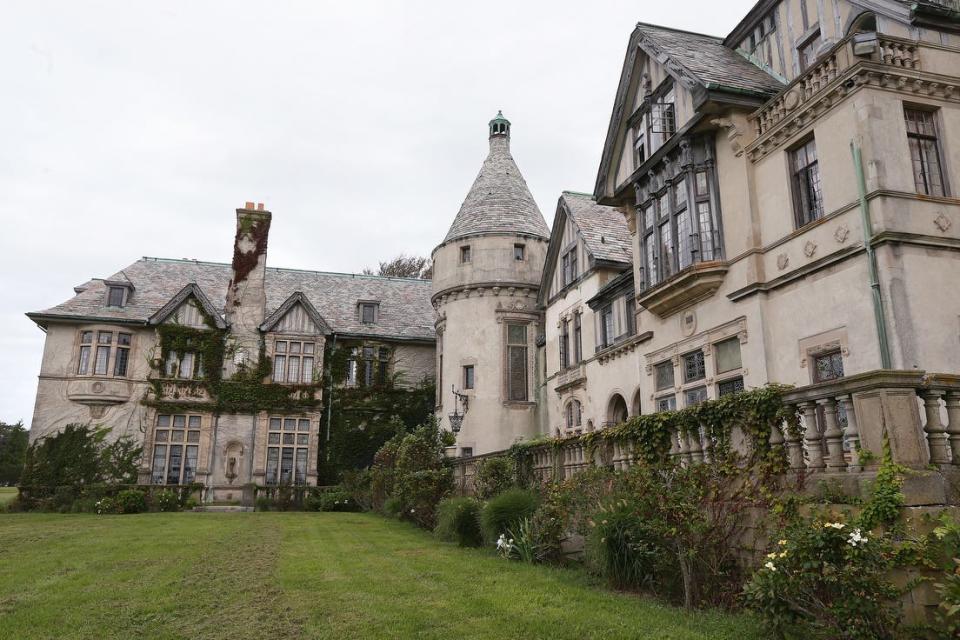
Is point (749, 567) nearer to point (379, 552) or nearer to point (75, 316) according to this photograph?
point (379, 552)

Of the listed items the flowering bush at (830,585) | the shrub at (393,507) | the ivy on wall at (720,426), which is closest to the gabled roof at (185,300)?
the shrub at (393,507)

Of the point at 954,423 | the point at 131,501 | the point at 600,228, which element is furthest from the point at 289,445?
the point at 954,423

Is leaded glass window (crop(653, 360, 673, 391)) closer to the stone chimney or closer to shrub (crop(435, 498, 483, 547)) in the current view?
shrub (crop(435, 498, 483, 547))

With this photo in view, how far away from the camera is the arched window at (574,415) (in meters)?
24.1

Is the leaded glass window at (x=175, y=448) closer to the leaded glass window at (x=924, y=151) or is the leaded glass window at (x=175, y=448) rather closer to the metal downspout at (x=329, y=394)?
the metal downspout at (x=329, y=394)

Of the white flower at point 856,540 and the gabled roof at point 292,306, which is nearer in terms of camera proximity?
the white flower at point 856,540

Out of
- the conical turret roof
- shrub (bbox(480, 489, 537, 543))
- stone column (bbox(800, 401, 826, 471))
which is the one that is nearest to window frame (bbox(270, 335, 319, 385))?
the conical turret roof

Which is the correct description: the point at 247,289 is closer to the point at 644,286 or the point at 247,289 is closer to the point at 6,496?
the point at 6,496

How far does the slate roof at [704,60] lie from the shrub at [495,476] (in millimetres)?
9087

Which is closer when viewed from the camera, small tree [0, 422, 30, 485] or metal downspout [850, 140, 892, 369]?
metal downspout [850, 140, 892, 369]

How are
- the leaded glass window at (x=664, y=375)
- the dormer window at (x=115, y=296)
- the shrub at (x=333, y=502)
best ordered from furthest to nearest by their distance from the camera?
the dormer window at (x=115, y=296), the shrub at (x=333, y=502), the leaded glass window at (x=664, y=375)

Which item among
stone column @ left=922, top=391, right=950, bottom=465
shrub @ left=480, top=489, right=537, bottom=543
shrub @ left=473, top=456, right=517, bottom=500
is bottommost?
shrub @ left=480, top=489, right=537, bottom=543

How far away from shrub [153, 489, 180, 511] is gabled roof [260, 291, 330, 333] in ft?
28.2

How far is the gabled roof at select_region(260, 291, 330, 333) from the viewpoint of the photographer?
3238 cm
